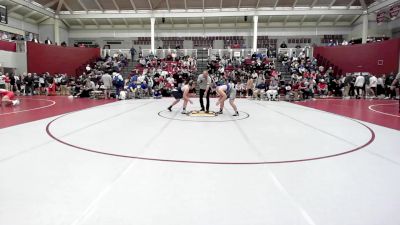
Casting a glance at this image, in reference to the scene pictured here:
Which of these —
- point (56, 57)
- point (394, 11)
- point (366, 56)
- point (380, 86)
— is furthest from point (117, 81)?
point (394, 11)

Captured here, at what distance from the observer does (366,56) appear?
2150cm

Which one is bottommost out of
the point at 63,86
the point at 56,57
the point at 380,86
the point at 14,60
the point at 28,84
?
the point at 63,86

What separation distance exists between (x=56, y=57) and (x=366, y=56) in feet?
77.7

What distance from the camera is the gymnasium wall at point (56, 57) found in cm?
2228

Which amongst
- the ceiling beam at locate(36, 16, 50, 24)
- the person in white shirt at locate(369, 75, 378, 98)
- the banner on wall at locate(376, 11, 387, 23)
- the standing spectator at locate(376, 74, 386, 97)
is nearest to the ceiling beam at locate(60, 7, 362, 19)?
the banner on wall at locate(376, 11, 387, 23)

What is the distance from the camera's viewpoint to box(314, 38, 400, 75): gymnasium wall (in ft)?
63.8

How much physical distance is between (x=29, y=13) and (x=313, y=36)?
2693cm

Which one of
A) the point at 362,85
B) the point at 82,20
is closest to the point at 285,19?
the point at 362,85

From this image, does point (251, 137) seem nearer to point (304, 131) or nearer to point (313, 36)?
point (304, 131)

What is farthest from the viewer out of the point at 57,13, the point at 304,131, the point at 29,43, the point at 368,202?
the point at 57,13

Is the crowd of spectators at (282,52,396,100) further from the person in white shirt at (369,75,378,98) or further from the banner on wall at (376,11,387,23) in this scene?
the banner on wall at (376,11,387,23)

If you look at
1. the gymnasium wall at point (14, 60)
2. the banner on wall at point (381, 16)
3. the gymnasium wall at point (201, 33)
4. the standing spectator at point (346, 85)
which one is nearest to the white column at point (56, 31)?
the gymnasium wall at point (201, 33)

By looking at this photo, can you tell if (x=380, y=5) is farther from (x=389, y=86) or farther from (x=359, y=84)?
(x=359, y=84)

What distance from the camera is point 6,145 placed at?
5.24 meters
